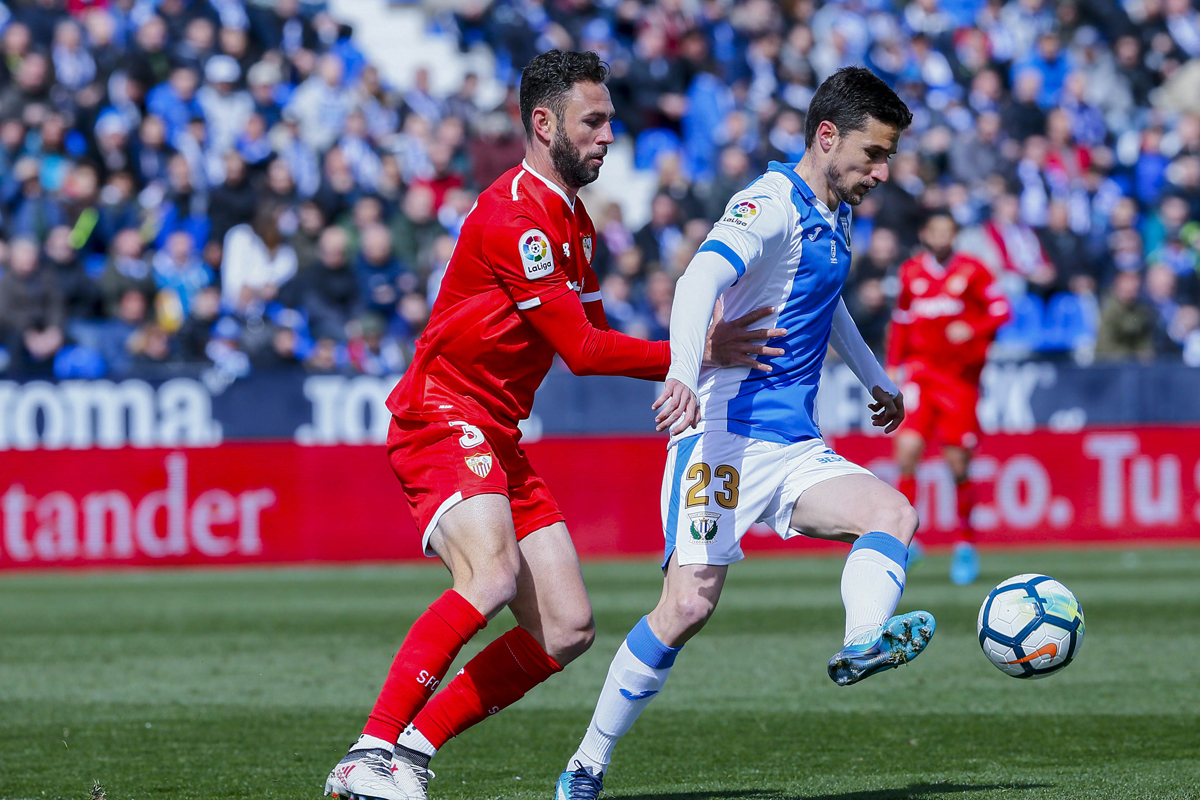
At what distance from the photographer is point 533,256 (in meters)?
5.04

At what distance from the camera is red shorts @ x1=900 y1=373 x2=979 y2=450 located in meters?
12.8

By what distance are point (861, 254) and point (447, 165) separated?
175 inches

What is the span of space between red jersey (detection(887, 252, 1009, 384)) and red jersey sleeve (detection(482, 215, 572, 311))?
7959 millimetres

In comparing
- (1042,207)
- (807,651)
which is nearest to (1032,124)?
(1042,207)

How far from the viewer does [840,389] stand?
15562 millimetres

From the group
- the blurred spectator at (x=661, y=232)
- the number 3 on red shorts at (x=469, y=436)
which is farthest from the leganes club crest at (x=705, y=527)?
the blurred spectator at (x=661, y=232)

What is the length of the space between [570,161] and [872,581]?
5.25 feet

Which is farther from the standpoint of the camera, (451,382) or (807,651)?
(807,651)

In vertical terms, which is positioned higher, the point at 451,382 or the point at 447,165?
the point at 447,165

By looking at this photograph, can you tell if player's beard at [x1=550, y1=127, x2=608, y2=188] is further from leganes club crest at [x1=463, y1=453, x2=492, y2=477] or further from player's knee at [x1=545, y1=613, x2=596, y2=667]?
player's knee at [x1=545, y1=613, x2=596, y2=667]

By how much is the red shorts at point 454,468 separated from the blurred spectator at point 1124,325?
12.9 m

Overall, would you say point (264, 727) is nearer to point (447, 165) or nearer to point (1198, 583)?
point (1198, 583)

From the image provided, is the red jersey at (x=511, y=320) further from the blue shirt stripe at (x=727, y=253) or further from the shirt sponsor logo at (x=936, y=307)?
the shirt sponsor logo at (x=936, y=307)

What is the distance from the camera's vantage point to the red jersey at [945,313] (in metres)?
12.7
